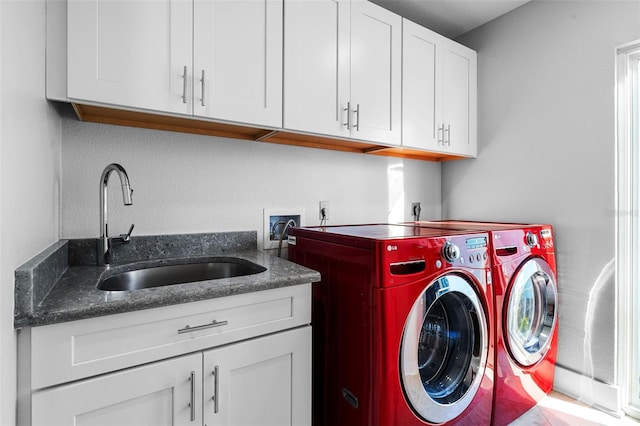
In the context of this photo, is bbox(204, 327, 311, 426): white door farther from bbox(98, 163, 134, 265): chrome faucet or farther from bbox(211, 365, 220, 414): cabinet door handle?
bbox(98, 163, 134, 265): chrome faucet

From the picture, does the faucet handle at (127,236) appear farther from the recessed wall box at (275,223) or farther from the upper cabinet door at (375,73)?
the upper cabinet door at (375,73)

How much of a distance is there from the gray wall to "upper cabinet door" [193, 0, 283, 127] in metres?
1.66

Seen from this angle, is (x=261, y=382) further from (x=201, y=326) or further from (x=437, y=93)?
(x=437, y=93)

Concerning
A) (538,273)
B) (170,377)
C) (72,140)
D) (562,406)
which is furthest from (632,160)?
(72,140)

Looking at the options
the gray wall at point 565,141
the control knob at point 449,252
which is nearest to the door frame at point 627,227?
the gray wall at point 565,141

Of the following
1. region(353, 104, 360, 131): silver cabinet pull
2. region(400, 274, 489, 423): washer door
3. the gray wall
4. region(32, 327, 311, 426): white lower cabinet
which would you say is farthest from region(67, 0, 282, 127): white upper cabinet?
the gray wall

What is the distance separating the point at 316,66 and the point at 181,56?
2.08 feet

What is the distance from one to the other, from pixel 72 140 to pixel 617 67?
110 inches

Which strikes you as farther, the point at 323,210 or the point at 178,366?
the point at 323,210

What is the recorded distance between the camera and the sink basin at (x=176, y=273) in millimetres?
1370

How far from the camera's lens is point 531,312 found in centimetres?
182

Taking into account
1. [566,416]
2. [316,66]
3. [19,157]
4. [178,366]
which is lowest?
[566,416]

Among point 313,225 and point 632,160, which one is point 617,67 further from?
point 313,225

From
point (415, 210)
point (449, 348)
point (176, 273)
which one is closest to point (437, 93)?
point (415, 210)
